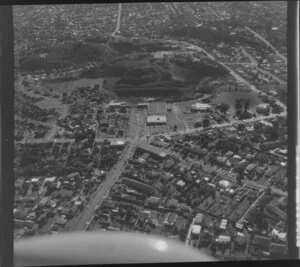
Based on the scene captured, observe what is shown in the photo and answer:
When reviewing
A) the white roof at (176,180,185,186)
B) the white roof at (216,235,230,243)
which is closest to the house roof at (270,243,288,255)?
the white roof at (216,235,230,243)

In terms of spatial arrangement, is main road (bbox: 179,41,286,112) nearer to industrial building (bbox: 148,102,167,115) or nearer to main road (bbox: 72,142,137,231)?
industrial building (bbox: 148,102,167,115)

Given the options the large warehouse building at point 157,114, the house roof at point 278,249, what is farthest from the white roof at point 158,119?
the house roof at point 278,249

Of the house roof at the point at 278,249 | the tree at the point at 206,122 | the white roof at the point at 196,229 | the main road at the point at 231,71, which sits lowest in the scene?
the house roof at the point at 278,249

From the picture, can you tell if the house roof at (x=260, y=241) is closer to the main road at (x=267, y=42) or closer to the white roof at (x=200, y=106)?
the white roof at (x=200, y=106)

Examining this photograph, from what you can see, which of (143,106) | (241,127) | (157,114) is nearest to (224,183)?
(241,127)

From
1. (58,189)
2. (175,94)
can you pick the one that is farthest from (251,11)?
(58,189)

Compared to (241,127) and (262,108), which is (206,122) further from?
(262,108)

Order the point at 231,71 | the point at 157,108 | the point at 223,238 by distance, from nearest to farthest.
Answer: the point at 223,238 → the point at 157,108 → the point at 231,71
